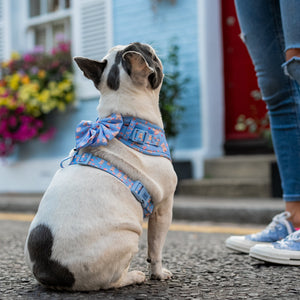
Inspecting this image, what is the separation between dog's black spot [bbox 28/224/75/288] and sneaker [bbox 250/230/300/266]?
100 centimetres

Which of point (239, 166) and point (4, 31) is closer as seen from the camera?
point (239, 166)

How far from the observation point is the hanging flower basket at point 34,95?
25.5ft

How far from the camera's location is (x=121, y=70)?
7.01 ft

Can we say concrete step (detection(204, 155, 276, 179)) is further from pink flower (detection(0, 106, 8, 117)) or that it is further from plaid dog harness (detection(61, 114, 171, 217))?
plaid dog harness (detection(61, 114, 171, 217))

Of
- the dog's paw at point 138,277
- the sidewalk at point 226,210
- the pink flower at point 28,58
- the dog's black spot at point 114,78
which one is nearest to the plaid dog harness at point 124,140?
the dog's black spot at point 114,78

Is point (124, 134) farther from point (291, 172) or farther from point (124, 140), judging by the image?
point (291, 172)

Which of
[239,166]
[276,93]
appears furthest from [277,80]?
[239,166]

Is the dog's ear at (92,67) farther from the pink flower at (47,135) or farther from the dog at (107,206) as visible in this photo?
the pink flower at (47,135)

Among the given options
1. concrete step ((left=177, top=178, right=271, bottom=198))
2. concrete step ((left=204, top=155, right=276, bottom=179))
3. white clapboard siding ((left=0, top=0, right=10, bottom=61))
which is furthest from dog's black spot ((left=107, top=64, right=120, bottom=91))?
white clapboard siding ((left=0, top=0, right=10, bottom=61))

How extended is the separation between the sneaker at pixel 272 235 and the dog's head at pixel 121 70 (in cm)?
112

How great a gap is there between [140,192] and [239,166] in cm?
456

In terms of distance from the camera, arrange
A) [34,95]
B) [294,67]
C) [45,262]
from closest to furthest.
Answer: [45,262] < [294,67] < [34,95]

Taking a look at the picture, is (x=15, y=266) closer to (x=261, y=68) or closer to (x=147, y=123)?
(x=147, y=123)

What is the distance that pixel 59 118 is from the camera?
8.04 metres
